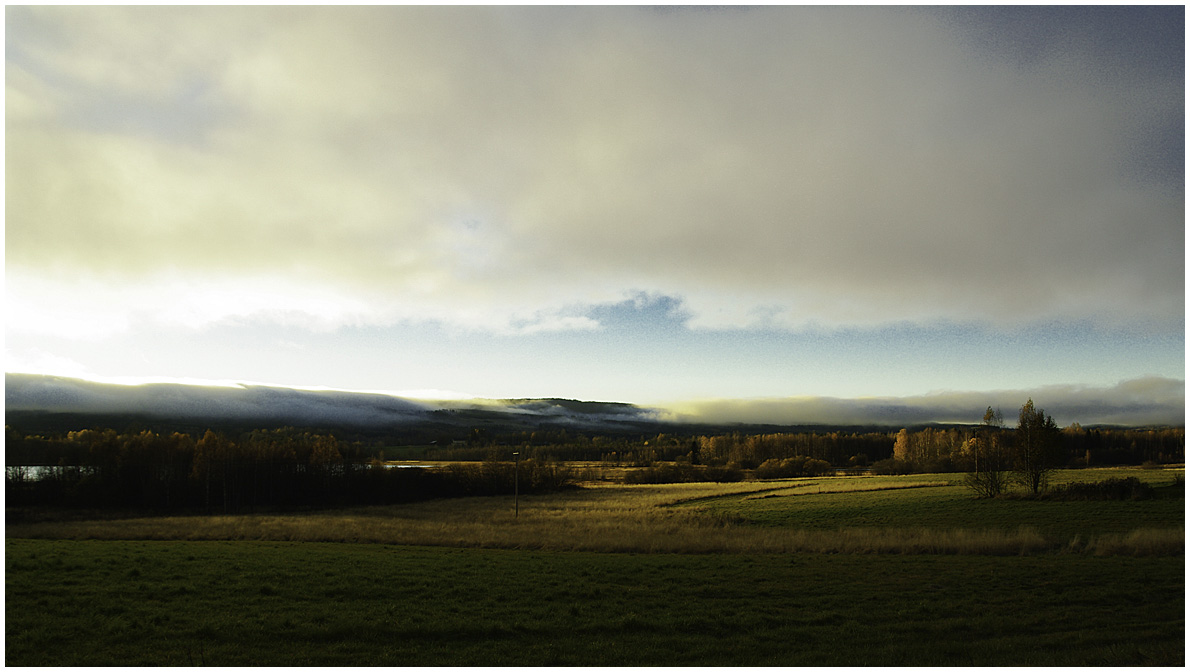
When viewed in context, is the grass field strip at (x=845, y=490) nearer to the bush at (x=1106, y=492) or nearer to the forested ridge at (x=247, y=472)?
the forested ridge at (x=247, y=472)

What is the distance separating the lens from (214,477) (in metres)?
94.4

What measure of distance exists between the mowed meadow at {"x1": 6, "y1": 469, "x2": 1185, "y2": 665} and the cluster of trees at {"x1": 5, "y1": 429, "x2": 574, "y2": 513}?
221ft

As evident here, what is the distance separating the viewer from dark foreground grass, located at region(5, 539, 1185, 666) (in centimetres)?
1446

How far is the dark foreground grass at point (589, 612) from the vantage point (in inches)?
569

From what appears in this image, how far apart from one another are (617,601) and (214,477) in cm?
9564

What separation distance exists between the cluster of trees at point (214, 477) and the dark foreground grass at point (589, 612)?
7550 cm

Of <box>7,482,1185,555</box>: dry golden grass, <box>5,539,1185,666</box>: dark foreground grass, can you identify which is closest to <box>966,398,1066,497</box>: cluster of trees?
<box>7,482,1185,555</box>: dry golden grass

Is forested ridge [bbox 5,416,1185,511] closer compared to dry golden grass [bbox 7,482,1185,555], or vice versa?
Answer: dry golden grass [bbox 7,482,1185,555]

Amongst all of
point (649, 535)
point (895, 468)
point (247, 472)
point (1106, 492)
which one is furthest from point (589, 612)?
point (895, 468)

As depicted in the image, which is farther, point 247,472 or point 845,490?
point 247,472

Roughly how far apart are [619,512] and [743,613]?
54.2m

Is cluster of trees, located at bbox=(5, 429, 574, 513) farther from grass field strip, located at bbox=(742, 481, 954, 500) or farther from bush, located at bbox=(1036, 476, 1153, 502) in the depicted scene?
bush, located at bbox=(1036, 476, 1153, 502)

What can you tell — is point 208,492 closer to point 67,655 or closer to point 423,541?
point 423,541

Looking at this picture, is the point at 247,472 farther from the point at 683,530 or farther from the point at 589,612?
the point at 589,612
